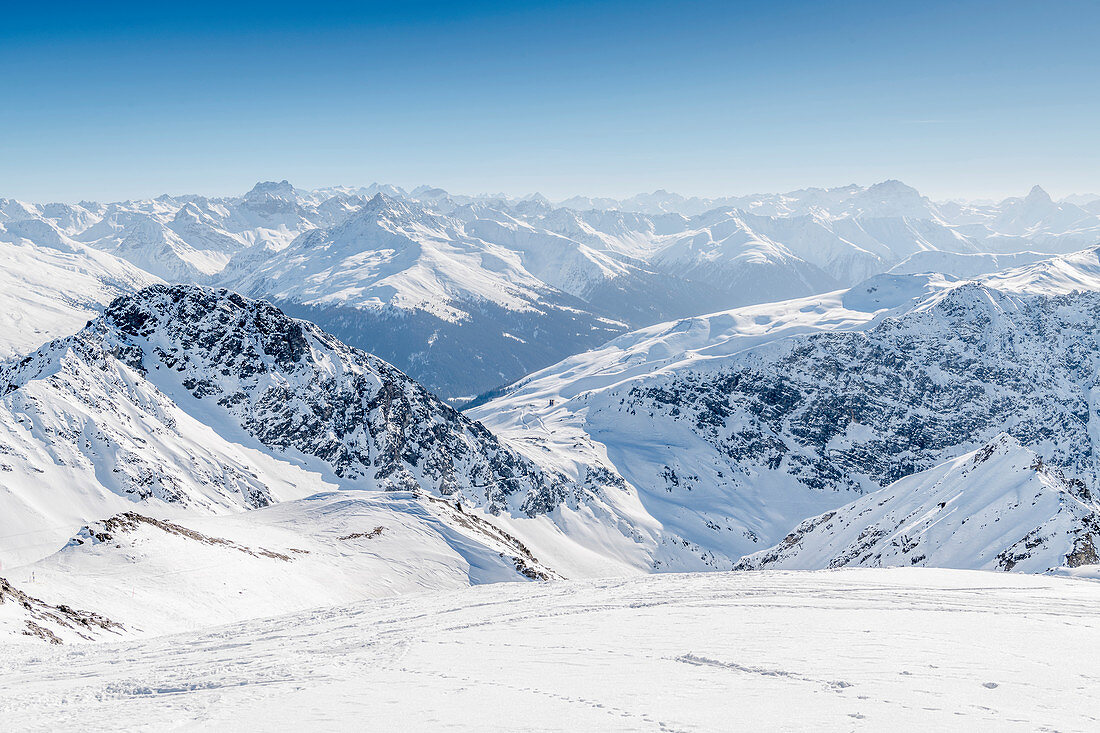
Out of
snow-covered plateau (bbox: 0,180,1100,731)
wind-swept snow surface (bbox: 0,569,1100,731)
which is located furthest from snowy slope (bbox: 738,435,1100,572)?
wind-swept snow surface (bbox: 0,569,1100,731)

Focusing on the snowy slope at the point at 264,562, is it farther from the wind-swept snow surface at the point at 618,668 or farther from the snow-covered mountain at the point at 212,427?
the wind-swept snow surface at the point at 618,668

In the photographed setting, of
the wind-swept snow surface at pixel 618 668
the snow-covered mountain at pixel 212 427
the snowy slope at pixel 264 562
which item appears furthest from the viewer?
the snow-covered mountain at pixel 212 427

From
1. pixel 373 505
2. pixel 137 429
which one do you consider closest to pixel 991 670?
pixel 373 505

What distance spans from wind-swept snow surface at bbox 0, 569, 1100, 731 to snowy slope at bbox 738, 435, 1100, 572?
28856mm

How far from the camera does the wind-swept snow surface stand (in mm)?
15992

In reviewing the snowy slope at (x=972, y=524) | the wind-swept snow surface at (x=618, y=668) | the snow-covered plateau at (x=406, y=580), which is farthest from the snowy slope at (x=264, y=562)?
the snowy slope at (x=972, y=524)

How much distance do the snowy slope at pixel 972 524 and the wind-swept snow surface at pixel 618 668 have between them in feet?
94.7

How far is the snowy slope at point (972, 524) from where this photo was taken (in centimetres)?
5756

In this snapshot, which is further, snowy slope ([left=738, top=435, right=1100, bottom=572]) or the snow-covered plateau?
snowy slope ([left=738, top=435, right=1100, bottom=572])

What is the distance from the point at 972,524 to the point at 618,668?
65.2 meters

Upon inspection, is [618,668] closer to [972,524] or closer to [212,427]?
[972,524]

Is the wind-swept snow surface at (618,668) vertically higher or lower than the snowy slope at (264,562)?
higher

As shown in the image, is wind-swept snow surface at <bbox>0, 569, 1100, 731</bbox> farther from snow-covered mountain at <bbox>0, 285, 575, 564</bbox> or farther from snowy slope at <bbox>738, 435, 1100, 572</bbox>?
snow-covered mountain at <bbox>0, 285, 575, 564</bbox>

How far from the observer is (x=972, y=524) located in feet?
228
